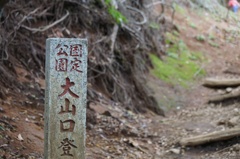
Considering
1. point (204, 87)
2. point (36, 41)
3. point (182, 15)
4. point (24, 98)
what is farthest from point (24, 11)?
point (182, 15)

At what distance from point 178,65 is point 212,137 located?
779cm

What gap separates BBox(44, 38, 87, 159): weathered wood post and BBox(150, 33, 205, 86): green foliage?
8.45 metres

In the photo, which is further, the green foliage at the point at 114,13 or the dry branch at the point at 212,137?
the green foliage at the point at 114,13

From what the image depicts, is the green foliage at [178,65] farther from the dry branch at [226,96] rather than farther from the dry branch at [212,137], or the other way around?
the dry branch at [212,137]

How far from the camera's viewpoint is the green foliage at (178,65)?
1305 cm

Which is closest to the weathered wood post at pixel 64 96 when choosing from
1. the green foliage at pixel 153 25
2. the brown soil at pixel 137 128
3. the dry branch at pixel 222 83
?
the brown soil at pixel 137 128

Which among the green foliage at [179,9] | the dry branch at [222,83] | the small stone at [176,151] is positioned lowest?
the small stone at [176,151]

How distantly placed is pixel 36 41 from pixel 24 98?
1725mm

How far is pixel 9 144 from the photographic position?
16.4 ft

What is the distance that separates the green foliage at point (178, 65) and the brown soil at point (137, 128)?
40.4 inches

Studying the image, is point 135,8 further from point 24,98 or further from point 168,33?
point 24,98

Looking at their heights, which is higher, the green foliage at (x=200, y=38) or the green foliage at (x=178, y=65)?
the green foliage at (x=200, y=38)

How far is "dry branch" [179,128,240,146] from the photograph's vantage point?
6.58m

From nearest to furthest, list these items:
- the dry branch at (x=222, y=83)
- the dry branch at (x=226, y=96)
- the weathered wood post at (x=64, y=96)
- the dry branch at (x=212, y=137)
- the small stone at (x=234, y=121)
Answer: the weathered wood post at (x=64, y=96) → the dry branch at (x=212, y=137) → the small stone at (x=234, y=121) → the dry branch at (x=226, y=96) → the dry branch at (x=222, y=83)
